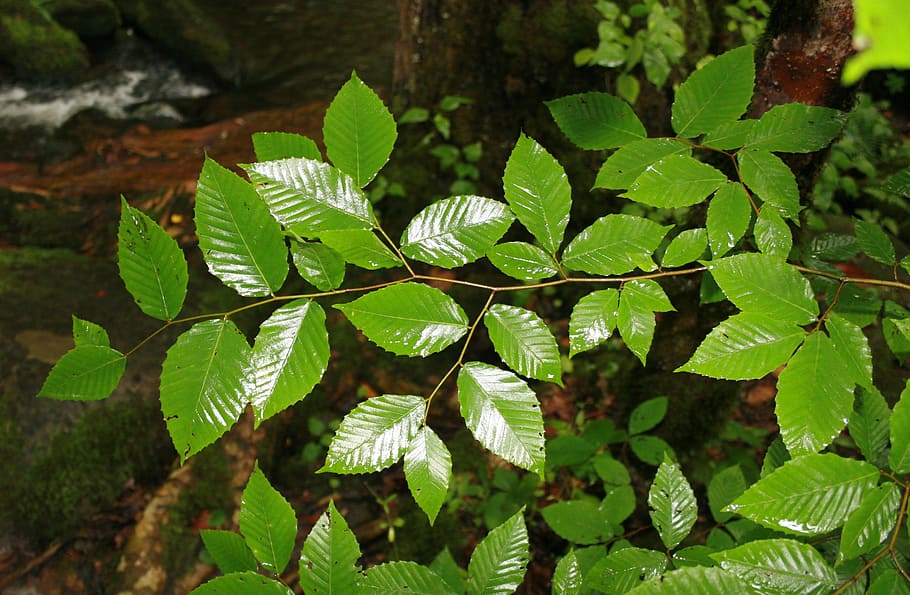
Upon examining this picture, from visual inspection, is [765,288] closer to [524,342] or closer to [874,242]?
[524,342]

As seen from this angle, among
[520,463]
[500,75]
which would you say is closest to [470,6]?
[500,75]

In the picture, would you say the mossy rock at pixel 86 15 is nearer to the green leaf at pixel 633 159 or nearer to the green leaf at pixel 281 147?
the green leaf at pixel 281 147

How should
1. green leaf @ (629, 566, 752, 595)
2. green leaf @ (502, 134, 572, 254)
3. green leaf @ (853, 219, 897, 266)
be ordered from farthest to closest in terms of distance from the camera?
green leaf @ (853, 219, 897, 266) < green leaf @ (502, 134, 572, 254) < green leaf @ (629, 566, 752, 595)

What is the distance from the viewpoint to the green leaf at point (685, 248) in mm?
929

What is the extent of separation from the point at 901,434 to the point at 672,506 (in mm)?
505

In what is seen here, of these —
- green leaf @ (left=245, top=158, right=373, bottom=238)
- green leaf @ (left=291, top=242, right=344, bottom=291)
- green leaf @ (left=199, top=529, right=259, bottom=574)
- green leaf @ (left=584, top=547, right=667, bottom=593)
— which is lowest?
green leaf @ (left=584, top=547, right=667, bottom=593)

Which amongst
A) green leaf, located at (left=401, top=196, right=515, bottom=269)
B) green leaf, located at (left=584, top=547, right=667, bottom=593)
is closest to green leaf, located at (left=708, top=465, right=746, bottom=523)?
green leaf, located at (left=584, top=547, right=667, bottom=593)

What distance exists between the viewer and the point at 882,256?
1064mm

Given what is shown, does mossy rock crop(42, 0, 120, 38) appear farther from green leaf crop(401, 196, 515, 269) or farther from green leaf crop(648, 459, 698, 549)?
green leaf crop(648, 459, 698, 549)

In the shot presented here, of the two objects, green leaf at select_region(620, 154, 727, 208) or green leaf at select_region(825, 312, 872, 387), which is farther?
green leaf at select_region(620, 154, 727, 208)

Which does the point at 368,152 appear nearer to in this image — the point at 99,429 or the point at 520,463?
the point at 520,463

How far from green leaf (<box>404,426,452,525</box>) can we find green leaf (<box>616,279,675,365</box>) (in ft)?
1.12

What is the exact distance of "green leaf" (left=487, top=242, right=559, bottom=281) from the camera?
85 cm

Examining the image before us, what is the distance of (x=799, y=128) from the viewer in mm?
919
